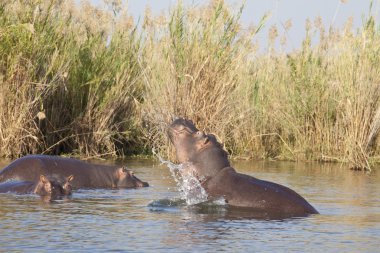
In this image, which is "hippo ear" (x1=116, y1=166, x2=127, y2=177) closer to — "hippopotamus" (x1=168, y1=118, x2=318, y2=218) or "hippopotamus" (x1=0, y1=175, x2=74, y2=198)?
"hippopotamus" (x1=0, y1=175, x2=74, y2=198)

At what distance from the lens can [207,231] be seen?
6977 mm

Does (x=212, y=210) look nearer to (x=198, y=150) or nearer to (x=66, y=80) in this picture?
(x=198, y=150)

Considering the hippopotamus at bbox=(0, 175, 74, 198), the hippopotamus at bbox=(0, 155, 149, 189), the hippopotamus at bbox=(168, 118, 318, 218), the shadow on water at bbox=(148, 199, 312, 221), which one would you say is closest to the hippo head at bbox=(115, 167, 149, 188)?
the hippopotamus at bbox=(0, 155, 149, 189)

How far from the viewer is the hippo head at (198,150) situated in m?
8.79

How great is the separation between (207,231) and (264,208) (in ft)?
4.27

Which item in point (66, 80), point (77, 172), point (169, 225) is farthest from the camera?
point (66, 80)

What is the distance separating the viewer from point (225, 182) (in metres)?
8.40

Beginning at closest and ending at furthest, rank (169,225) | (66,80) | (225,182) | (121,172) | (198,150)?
(169,225), (225,182), (198,150), (121,172), (66,80)

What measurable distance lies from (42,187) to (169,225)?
2340 mm

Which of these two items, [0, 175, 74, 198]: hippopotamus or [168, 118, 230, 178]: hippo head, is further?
[0, 175, 74, 198]: hippopotamus

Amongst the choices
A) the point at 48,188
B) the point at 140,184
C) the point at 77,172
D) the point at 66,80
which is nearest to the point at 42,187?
the point at 48,188

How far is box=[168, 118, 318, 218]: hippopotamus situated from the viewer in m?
8.13

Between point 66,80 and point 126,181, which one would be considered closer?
point 126,181

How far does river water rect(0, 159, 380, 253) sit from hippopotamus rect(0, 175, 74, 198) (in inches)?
5.6
